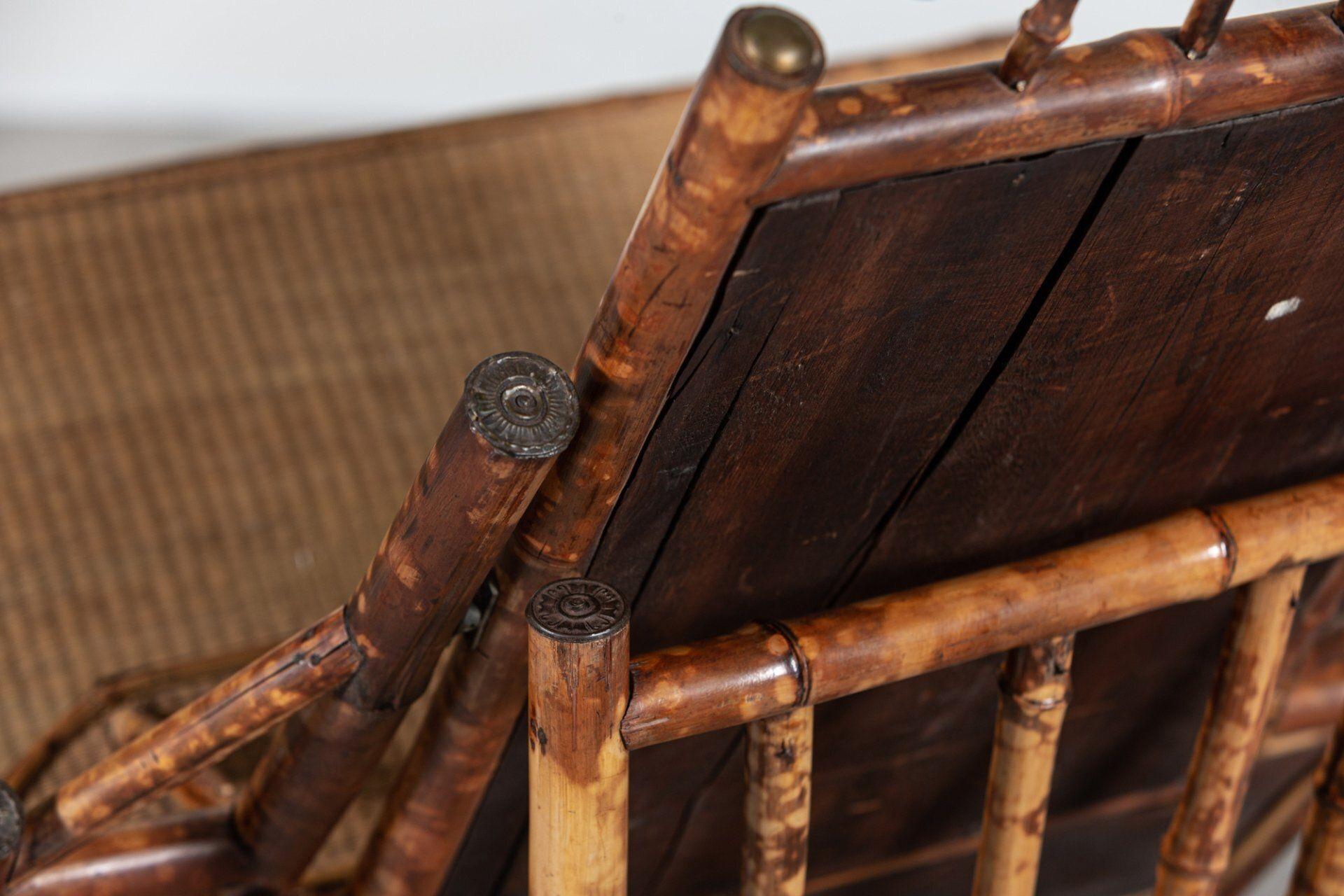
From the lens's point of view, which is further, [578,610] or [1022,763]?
[1022,763]

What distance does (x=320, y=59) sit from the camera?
2404 millimetres

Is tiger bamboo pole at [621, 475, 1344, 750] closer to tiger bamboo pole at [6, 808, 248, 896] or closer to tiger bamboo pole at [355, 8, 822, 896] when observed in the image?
tiger bamboo pole at [355, 8, 822, 896]

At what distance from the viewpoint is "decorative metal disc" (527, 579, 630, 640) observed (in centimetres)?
58

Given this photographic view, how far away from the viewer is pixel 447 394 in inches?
67.5

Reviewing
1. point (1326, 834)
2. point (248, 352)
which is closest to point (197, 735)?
point (1326, 834)

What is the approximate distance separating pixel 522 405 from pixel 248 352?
1.25 meters

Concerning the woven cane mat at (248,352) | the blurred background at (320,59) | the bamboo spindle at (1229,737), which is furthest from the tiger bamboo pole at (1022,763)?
the blurred background at (320,59)

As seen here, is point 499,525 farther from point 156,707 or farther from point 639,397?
point 156,707

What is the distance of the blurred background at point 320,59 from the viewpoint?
226cm

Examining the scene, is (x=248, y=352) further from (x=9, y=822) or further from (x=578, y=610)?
(x=578, y=610)

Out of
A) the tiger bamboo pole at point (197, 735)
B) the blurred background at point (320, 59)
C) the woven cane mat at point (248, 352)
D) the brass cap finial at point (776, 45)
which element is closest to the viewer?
the brass cap finial at point (776, 45)

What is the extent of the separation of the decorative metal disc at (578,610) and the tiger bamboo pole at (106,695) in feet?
2.01

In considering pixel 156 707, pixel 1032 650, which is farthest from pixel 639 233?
pixel 156 707

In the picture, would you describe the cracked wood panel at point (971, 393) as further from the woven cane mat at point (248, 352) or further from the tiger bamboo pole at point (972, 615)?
the woven cane mat at point (248, 352)
